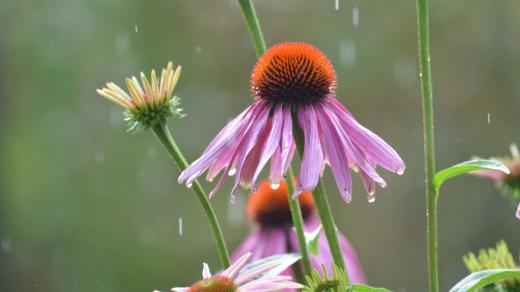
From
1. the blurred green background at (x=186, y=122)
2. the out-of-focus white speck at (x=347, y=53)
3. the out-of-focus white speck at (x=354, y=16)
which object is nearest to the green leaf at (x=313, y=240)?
the blurred green background at (x=186, y=122)

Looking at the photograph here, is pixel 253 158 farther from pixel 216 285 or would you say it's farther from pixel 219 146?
pixel 216 285

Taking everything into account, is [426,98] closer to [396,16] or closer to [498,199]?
[498,199]

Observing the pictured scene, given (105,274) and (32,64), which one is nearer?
(105,274)

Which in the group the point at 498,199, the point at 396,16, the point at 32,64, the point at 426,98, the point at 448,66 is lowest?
the point at 426,98

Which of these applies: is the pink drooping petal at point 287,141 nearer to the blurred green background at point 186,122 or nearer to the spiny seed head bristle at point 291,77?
the spiny seed head bristle at point 291,77

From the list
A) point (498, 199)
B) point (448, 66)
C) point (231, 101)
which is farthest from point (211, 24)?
point (498, 199)

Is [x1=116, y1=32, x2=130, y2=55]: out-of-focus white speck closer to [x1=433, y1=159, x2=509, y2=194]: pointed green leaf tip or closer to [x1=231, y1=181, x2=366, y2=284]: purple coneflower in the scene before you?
[x1=231, y1=181, x2=366, y2=284]: purple coneflower
